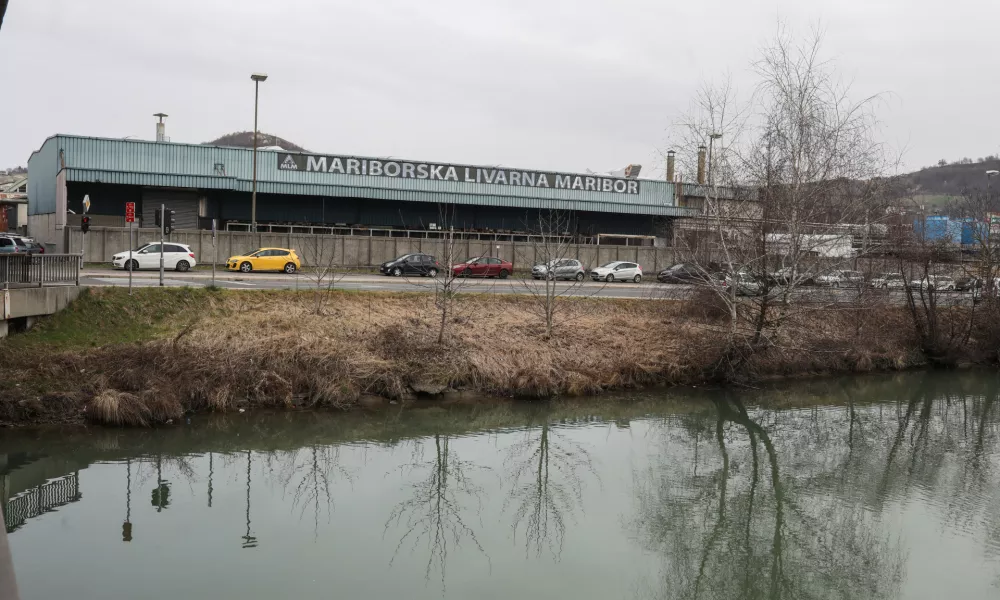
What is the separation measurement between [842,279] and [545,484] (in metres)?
14.1

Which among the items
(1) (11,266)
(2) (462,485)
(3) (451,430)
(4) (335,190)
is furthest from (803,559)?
(4) (335,190)

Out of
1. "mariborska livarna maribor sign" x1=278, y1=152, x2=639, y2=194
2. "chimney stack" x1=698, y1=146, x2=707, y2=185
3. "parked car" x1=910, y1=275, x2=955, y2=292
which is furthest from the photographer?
"mariborska livarna maribor sign" x1=278, y1=152, x2=639, y2=194

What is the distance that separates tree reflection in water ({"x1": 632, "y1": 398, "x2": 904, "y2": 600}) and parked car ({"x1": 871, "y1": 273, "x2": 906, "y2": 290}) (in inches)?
447

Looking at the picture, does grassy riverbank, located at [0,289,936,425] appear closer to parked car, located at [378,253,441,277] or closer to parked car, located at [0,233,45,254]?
parked car, located at [378,253,441,277]

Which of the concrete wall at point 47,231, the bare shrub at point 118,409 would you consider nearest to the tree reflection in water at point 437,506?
the bare shrub at point 118,409

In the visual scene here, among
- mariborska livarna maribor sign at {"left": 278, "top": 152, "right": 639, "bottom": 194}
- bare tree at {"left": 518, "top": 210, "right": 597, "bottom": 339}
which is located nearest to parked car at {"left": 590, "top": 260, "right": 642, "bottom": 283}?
bare tree at {"left": 518, "top": 210, "right": 597, "bottom": 339}

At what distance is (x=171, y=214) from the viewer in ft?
82.1

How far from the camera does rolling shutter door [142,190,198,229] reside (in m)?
45.9

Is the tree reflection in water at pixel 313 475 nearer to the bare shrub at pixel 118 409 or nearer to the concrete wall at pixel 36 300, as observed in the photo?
the bare shrub at pixel 118 409

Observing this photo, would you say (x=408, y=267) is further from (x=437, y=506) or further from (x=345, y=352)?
(x=437, y=506)

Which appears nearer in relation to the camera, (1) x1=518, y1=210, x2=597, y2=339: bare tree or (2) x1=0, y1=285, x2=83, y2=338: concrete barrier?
(2) x1=0, y1=285, x2=83, y2=338: concrete barrier

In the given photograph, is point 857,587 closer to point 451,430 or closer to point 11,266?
point 451,430

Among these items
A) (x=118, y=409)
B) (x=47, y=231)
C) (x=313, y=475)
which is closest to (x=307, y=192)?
(x=47, y=231)

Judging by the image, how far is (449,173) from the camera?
51.4 m
